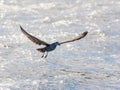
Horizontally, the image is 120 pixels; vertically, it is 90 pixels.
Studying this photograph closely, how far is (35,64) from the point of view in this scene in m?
20.2

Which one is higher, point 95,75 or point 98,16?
point 98,16

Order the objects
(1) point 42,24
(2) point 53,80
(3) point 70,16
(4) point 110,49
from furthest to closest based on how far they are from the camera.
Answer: (3) point 70,16, (1) point 42,24, (4) point 110,49, (2) point 53,80

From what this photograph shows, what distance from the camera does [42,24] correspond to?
86.0ft

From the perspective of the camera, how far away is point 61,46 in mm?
23188

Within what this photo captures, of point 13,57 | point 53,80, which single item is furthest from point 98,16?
point 53,80

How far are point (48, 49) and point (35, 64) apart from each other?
5625 mm

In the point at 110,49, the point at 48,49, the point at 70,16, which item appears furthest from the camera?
the point at 70,16

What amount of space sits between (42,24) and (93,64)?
20.9 ft

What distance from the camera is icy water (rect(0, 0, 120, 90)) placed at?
18.1 metres

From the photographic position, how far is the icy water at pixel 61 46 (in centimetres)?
1808

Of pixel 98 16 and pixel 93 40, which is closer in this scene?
pixel 93 40

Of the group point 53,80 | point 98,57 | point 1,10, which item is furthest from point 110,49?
point 1,10

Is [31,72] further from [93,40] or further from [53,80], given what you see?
[93,40]

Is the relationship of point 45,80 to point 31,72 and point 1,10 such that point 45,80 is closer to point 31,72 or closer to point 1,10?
point 31,72
